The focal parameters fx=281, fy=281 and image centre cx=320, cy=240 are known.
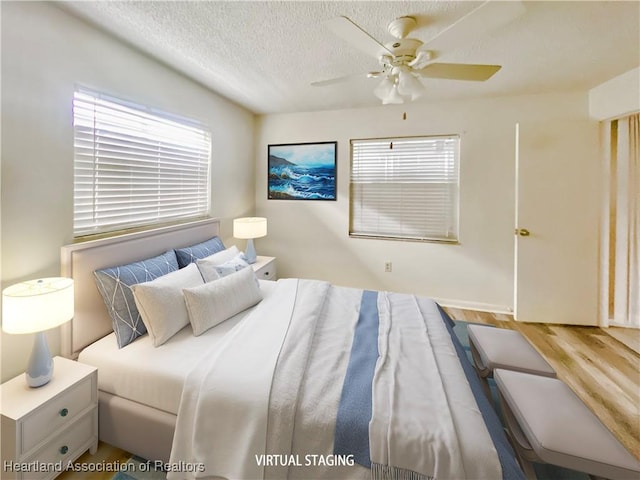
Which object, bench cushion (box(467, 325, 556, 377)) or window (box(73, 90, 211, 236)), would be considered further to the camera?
window (box(73, 90, 211, 236))

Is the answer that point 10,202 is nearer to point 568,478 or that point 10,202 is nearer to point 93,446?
point 93,446

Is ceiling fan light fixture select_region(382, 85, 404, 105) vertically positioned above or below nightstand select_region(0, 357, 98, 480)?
above

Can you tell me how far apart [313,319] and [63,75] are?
85.3 inches

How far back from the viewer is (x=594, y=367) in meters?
2.29

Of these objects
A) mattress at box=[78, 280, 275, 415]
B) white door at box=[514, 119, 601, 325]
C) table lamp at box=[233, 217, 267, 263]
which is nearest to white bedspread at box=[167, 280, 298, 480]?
mattress at box=[78, 280, 275, 415]

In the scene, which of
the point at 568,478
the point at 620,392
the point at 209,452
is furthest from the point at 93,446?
the point at 620,392

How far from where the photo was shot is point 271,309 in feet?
6.56

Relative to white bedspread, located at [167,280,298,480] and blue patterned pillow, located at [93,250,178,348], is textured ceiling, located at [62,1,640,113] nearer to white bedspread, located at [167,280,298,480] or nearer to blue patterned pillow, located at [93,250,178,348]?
blue patterned pillow, located at [93,250,178,348]

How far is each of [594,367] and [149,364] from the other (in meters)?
3.27

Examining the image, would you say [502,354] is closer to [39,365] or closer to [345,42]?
[345,42]

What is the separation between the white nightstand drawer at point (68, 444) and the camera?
1.28 metres

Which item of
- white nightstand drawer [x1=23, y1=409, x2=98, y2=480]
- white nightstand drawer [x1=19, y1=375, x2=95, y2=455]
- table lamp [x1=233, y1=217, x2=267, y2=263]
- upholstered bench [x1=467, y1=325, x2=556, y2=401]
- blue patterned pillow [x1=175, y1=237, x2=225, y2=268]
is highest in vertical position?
table lamp [x1=233, y1=217, x2=267, y2=263]

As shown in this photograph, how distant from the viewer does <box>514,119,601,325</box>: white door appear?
2904mm

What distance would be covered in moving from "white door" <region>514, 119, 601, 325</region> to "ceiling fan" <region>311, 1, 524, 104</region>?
172 cm
